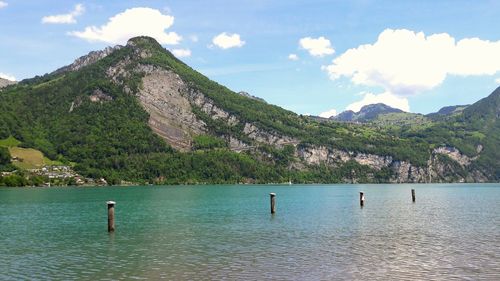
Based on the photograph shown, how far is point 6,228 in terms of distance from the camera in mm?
57438

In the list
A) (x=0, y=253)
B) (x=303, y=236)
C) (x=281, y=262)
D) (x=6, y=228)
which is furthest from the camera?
(x=6, y=228)

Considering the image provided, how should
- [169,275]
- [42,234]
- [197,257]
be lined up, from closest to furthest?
[169,275] < [197,257] < [42,234]

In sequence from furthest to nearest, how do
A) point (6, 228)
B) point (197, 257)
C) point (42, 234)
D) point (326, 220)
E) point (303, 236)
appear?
point (326, 220), point (6, 228), point (42, 234), point (303, 236), point (197, 257)

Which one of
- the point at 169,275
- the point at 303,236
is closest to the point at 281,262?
the point at 169,275

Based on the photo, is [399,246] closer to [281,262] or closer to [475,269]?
[475,269]

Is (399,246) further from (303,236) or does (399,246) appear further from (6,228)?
(6,228)

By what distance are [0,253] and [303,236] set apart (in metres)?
25.9

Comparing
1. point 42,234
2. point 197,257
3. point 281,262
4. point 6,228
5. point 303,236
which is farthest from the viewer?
point 6,228

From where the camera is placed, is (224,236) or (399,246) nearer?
(399,246)

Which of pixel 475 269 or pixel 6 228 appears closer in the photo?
pixel 475 269

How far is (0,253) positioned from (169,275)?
1782cm

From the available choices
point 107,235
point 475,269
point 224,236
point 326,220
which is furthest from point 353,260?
point 326,220

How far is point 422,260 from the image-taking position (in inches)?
1302

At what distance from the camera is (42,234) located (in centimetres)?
5166
